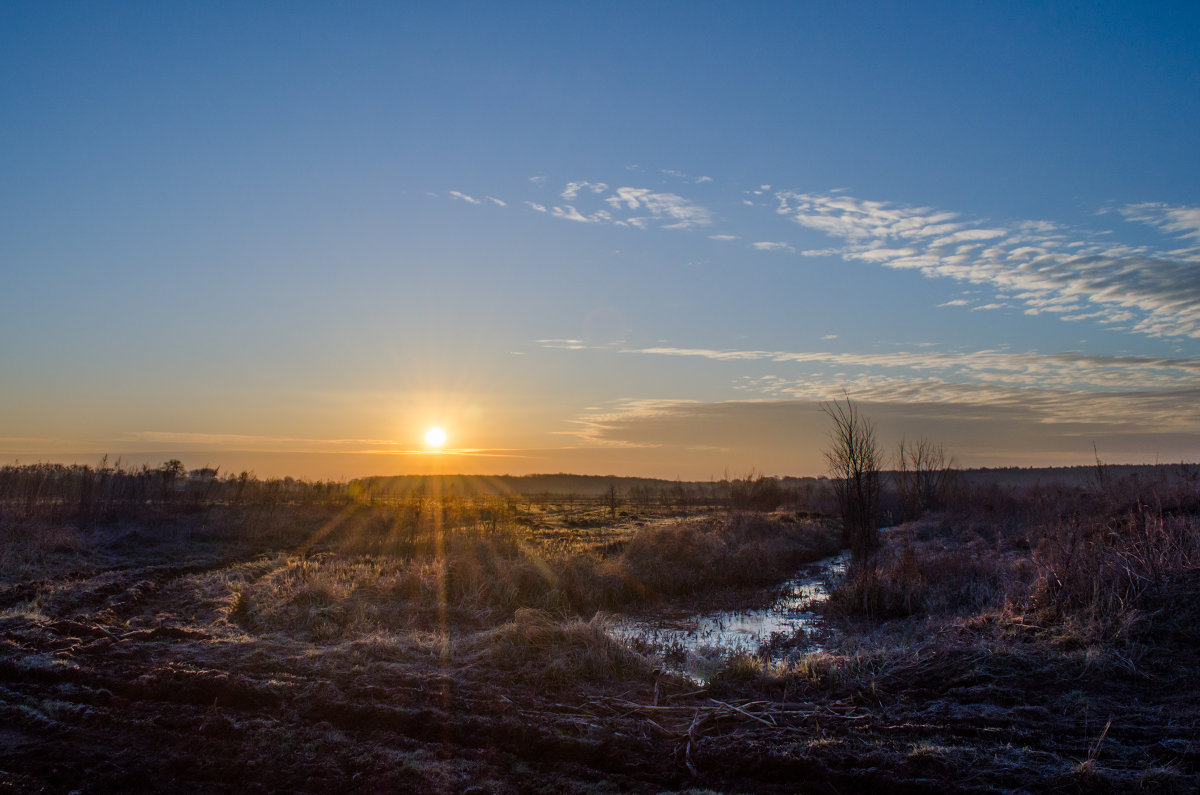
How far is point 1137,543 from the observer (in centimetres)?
1212

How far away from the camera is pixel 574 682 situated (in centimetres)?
878

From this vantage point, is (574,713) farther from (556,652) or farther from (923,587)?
(923,587)

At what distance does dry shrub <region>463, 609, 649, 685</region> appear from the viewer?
8984 mm

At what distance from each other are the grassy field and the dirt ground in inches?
1.2

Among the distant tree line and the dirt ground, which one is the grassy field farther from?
the distant tree line

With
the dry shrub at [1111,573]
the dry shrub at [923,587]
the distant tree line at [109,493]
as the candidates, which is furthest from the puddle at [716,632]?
the distant tree line at [109,493]

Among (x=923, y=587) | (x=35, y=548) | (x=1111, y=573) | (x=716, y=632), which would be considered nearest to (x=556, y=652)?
(x=716, y=632)

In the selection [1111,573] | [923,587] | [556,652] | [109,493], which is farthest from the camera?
[109,493]

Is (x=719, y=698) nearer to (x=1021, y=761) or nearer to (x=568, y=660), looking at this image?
(x=568, y=660)

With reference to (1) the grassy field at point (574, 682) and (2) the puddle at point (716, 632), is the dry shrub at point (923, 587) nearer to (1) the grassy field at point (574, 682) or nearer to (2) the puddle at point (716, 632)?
(1) the grassy field at point (574, 682)

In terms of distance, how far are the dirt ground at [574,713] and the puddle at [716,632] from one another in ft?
3.65

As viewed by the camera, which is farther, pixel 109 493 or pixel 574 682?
pixel 109 493

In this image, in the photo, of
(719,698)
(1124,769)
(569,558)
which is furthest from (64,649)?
(1124,769)

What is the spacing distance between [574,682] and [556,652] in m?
0.80
